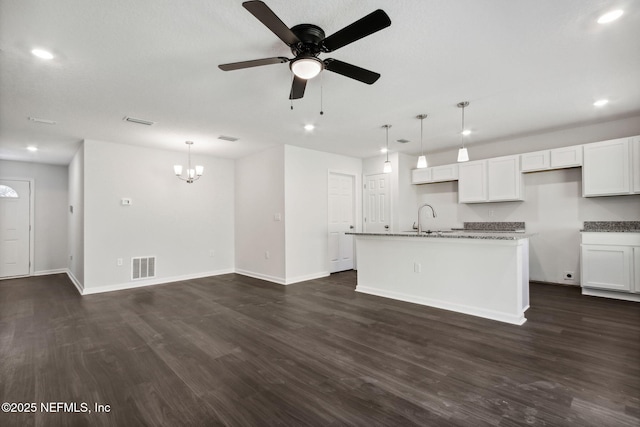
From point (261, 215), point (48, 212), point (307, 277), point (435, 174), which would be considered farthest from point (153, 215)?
point (435, 174)

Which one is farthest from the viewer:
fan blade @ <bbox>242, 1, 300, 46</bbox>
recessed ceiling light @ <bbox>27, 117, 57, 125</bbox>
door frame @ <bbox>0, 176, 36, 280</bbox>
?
door frame @ <bbox>0, 176, 36, 280</bbox>

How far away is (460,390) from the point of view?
2.10 meters

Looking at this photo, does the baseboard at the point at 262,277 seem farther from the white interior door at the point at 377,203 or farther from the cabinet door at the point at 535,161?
→ the cabinet door at the point at 535,161

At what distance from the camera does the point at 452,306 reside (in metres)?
3.86

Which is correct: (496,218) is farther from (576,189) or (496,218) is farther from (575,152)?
(575,152)

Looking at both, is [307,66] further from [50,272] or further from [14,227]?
[50,272]

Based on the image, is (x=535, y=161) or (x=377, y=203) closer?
(x=535, y=161)

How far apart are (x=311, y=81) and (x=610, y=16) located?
2340mm

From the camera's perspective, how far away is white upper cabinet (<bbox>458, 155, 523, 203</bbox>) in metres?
5.27

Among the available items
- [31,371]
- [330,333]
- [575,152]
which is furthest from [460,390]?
[575,152]

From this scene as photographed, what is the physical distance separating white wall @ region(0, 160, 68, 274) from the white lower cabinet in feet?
34.5

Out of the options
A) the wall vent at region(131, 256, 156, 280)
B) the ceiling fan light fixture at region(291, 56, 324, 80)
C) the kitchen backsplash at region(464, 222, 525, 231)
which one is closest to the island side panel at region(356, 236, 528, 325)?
the kitchen backsplash at region(464, 222, 525, 231)

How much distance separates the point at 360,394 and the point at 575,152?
497 centimetres

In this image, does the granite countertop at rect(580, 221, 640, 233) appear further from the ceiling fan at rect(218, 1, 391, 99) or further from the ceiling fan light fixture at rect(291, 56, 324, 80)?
the ceiling fan light fixture at rect(291, 56, 324, 80)
